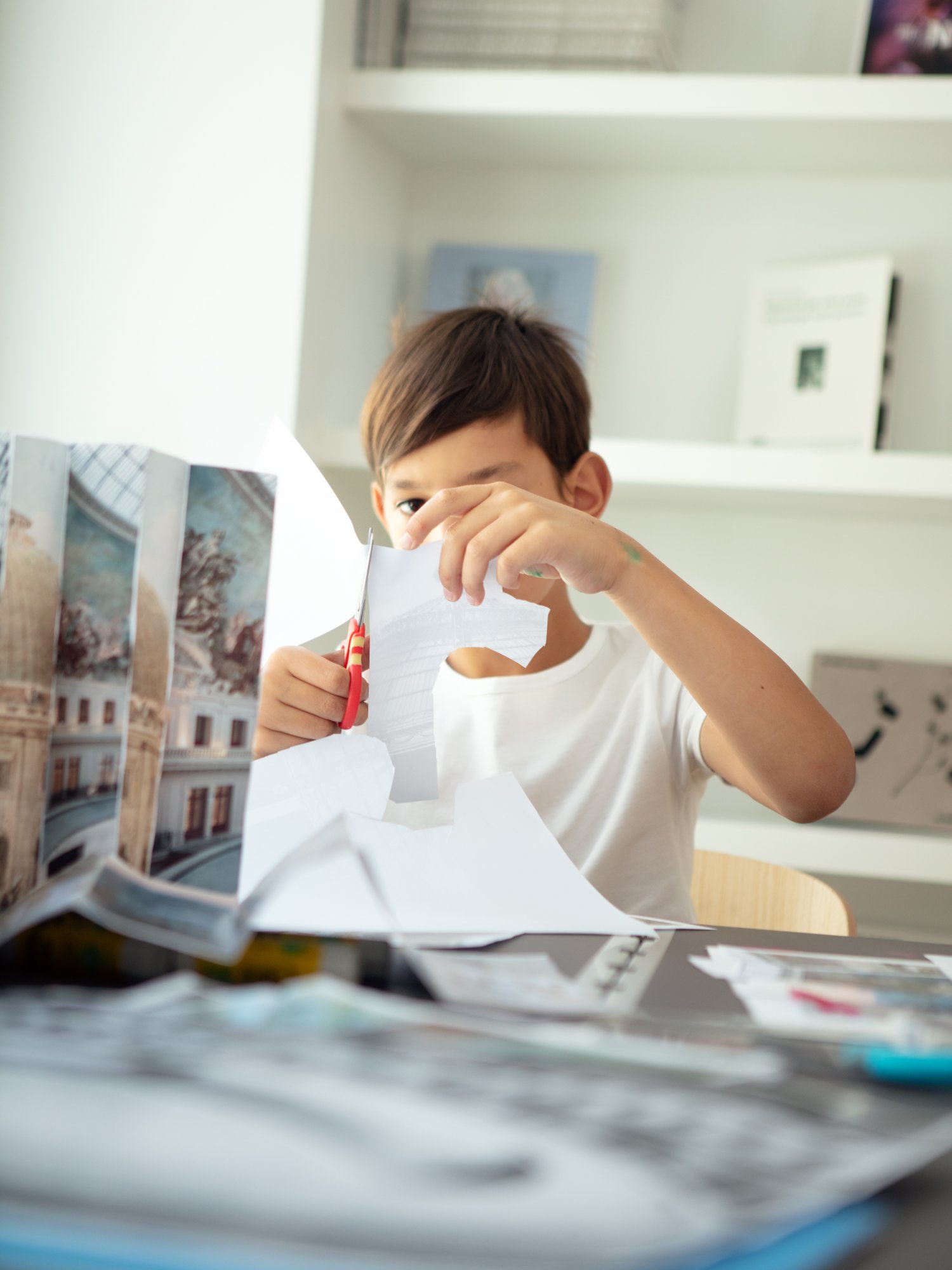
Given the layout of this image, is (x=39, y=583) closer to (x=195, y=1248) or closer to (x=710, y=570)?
(x=195, y=1248)

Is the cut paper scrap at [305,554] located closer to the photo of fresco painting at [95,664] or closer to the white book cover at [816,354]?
the photo of fresco painting at [95,664]

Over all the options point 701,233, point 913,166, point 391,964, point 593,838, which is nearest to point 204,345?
point 701,233

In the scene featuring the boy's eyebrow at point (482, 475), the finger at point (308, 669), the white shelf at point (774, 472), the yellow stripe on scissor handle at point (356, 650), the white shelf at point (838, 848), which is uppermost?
the white shelf at point (774, 472)

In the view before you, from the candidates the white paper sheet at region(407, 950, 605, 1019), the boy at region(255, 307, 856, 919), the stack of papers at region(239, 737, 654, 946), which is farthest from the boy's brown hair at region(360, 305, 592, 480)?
the white paper sheet at region(407, 950, 605, 1019)

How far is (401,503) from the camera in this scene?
94cm

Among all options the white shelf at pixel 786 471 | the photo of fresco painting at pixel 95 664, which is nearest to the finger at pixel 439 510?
the photo of fresco painting at pixel 95 664

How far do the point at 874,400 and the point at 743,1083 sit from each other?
1.29m

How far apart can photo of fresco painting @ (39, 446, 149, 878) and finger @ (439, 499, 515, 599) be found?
7.7 inches

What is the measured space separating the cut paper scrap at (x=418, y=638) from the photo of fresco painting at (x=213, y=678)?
0.49ft

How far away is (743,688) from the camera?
2.41 feet

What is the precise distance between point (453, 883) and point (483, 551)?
0.60 feet

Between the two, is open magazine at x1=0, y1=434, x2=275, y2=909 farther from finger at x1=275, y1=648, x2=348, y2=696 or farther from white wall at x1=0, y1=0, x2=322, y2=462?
white wall at x1=0, y1=0, x2=322, y2=462

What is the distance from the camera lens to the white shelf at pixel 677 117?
4.45 ft

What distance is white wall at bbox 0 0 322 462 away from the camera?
4.58ft
